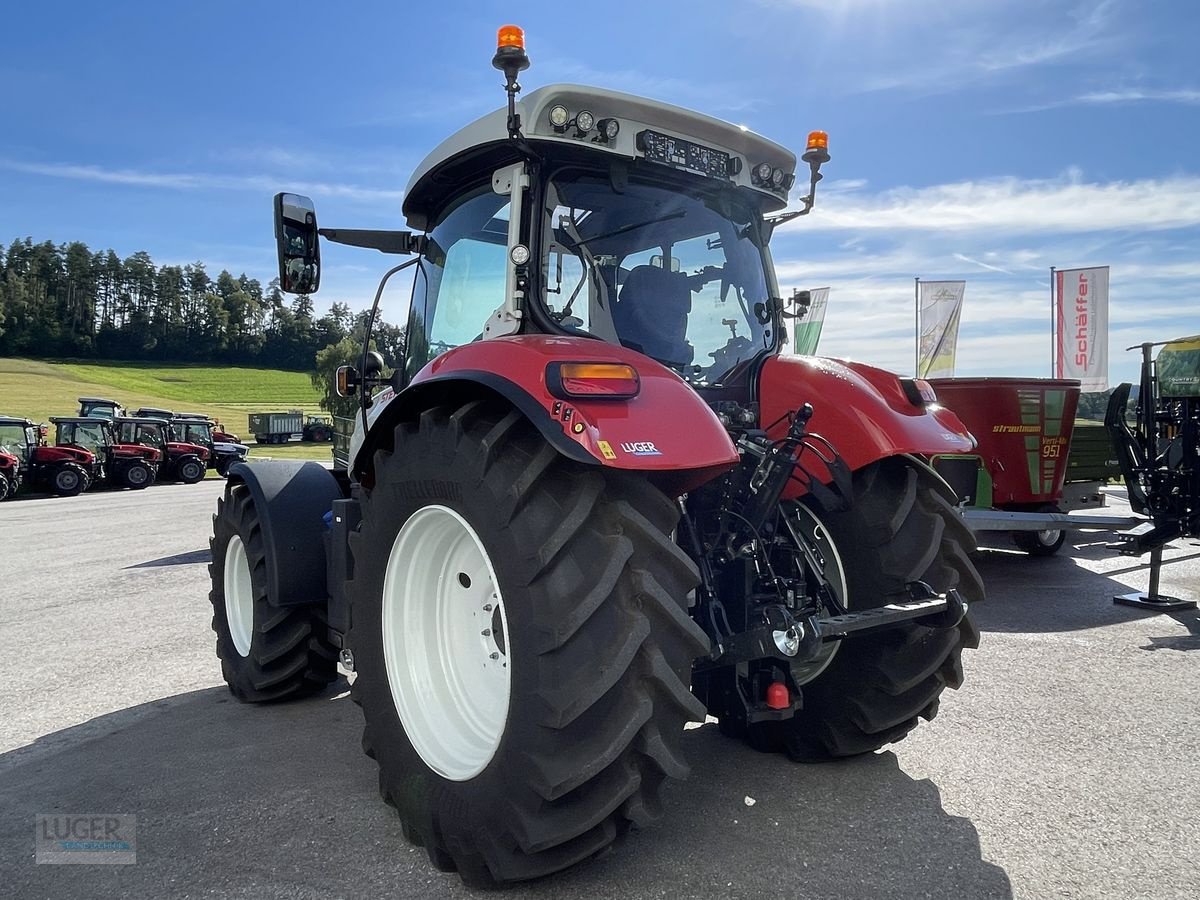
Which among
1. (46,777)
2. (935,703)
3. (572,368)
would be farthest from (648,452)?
(46,777)

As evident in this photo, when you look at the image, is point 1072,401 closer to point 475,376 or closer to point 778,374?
point 778,374

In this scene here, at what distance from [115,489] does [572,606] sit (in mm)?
25872

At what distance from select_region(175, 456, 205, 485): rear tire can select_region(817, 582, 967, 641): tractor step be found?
26819 mm

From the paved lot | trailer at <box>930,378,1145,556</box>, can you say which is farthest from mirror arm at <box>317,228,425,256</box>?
trailer at <box>930,378,1145,556</box>

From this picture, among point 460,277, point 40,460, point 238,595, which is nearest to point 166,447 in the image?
point 40,460

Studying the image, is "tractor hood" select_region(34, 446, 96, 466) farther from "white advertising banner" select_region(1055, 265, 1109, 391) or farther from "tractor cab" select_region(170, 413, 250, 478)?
"white advertising banner" select_region(1055, 265, 1109, 391)

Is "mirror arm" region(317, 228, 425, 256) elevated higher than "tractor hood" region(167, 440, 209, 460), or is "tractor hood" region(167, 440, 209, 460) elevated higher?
"mirror arm" region(317, 228, 425, 256)

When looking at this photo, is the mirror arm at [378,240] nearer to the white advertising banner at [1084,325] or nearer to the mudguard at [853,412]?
the mudguard at [853,412]

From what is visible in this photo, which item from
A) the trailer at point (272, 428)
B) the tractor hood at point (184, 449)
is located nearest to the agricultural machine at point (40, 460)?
the tractor hood at point (184, 449)

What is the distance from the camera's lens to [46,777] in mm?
3391

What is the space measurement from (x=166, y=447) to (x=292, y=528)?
80.7ft

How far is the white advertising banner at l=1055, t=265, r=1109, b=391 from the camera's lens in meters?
17.2

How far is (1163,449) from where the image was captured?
804cm

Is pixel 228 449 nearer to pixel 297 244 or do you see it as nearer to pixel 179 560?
pixel 179 560
